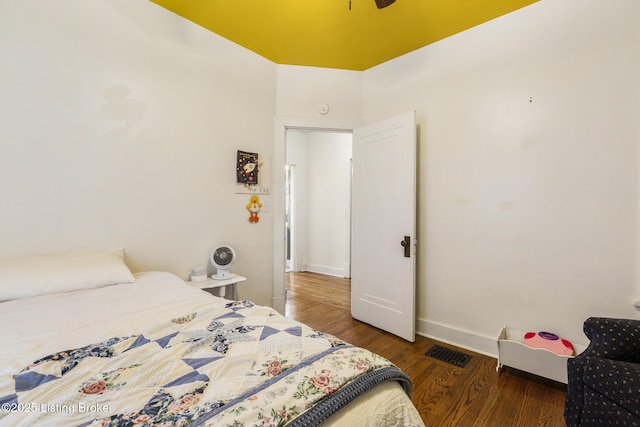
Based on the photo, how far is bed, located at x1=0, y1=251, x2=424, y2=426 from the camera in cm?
64

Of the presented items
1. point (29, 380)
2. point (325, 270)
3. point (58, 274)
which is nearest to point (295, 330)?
point (29, 380)

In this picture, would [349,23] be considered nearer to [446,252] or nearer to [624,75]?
[624,75]

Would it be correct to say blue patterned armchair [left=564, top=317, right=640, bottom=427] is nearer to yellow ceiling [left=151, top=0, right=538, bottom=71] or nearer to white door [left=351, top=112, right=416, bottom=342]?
white door [left=351, top=112, right=416, bottom=342]

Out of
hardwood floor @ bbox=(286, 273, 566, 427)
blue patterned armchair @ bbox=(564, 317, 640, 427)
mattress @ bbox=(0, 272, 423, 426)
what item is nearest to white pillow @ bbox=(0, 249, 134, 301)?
mattress @ bbox=(0, 272, 423, 426)

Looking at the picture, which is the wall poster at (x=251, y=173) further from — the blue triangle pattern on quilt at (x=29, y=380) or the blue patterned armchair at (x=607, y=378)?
the blue patterned armchair at (x=607, y=378)

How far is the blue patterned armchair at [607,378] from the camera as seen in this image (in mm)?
1175

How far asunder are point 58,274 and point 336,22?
8.61ft

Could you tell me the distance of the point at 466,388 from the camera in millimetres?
1879

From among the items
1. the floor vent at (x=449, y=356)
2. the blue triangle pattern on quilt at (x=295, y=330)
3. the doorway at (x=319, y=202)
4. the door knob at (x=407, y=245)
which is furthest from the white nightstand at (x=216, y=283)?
the doorway at (x=319, y=202)

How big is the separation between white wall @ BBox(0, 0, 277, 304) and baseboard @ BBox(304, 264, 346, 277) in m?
2.28

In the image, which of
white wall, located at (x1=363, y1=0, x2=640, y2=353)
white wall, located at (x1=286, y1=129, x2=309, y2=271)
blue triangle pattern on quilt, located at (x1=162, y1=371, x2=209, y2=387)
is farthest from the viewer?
white wall, located at (x1=286, y1=129, x2=309, y2=271)

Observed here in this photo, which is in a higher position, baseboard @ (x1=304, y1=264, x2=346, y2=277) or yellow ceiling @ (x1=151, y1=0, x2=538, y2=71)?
yellow ceiling @ (x1=151, y1=0, x2=538, y2=71)

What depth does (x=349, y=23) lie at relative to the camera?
2404 millimetres

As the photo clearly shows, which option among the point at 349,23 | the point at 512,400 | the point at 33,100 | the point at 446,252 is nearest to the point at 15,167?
the point at 33,100
